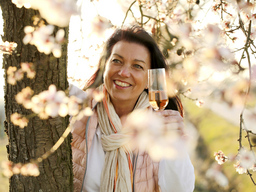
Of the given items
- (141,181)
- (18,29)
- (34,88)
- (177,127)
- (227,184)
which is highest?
(18,29)

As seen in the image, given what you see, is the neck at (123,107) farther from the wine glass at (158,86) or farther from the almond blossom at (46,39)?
the almond blossom at (46,39)

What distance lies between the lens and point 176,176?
5.57 ft

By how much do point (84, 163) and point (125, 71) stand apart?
0.61m

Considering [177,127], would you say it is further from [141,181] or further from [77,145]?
[77,145]

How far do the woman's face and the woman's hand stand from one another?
0.24 m

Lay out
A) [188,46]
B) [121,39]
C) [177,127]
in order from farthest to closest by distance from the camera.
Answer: [188,46] → [121,39] → [177,127]

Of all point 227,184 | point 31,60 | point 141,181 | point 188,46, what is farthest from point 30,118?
point 227,184

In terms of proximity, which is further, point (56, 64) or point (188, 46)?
point (188, 46)

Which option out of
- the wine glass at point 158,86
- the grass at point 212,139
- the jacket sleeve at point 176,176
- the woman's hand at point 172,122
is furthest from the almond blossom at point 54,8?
the grass at point 212,139

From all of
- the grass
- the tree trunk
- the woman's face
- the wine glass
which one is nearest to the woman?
the woman's face

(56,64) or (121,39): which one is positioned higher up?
(121,39)

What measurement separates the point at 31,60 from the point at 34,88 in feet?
0.35

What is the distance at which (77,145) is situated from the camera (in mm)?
1680

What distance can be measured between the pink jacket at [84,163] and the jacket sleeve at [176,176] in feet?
0.18
